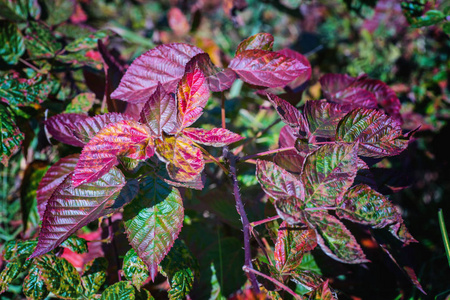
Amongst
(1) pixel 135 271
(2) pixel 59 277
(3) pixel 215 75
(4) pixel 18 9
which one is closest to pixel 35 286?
(2) pixel 59 277

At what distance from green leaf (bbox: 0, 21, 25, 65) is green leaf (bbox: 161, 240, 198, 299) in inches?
28.2

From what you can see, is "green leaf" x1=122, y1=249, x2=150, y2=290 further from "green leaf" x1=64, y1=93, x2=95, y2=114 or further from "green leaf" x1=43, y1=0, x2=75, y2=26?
"green leaf" x1=43, y1=0, x2=75, y2=26

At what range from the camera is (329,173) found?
60cm

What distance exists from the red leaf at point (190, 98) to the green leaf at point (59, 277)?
0.43 meters

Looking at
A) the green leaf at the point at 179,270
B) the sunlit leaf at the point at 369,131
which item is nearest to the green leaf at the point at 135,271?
the green leaf at the point at 179,270

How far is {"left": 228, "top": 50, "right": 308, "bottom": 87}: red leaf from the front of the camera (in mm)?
705

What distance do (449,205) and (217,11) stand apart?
2.76 meters

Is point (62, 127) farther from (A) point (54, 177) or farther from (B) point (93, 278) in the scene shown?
(B) point (93, 278)

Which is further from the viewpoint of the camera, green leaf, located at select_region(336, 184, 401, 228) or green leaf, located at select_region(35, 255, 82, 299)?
green leaf, located at select_region(35, 255, 82, 299)

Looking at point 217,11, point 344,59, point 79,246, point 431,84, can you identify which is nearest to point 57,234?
point 79,246

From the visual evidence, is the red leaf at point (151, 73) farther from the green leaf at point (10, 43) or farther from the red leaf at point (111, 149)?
the green leaf at point (10, 43)

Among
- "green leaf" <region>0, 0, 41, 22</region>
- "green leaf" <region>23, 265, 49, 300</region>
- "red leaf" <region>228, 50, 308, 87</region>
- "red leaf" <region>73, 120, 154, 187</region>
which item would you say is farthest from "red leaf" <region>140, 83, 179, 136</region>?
"green leaf" <region>0, 0, 41, 22</region>

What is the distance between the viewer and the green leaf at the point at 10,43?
93cm

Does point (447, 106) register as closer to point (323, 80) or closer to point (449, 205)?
point (449, 205)
